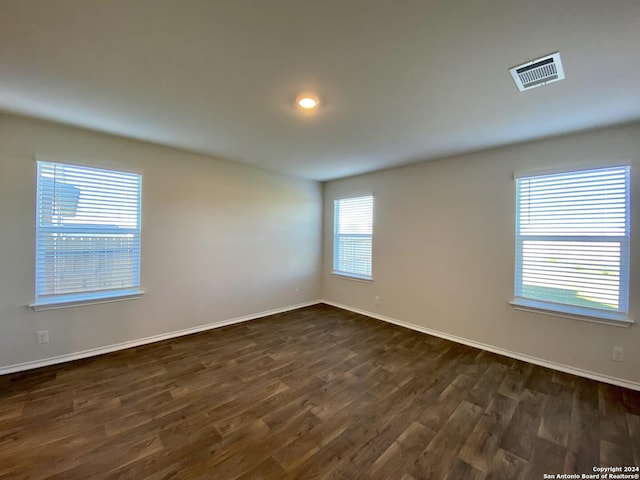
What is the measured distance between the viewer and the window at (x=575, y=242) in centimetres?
258

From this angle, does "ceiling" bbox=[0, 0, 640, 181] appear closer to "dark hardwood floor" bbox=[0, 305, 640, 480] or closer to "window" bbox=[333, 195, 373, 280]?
"window" bbox=[333, 195, 373, 280]

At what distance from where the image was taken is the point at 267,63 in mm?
1756

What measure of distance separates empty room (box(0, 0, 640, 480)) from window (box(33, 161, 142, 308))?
0.07 feet

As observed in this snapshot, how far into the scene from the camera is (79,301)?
2891mm

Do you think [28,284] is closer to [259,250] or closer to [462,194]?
[259,250]

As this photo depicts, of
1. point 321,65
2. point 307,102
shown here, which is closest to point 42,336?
point 307,102

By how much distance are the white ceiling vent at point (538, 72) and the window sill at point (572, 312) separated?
2.26 m

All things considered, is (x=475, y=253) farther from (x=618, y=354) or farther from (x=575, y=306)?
(x=618, y=354)

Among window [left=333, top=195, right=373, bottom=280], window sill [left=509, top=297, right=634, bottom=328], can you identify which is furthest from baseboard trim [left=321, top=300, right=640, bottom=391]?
window [left=333, top=195, right=373, bottom=280]

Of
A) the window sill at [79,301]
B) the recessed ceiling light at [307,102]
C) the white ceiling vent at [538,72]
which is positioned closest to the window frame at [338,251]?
the recessed ceiling light at [307,102]

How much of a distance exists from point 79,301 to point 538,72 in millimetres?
4545

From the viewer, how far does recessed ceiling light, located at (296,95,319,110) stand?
217 centimetres

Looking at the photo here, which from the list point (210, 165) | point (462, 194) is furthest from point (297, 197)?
point (462, 194)

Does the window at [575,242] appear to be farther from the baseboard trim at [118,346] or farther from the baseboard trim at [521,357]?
the baseboard trim at [118,346]
